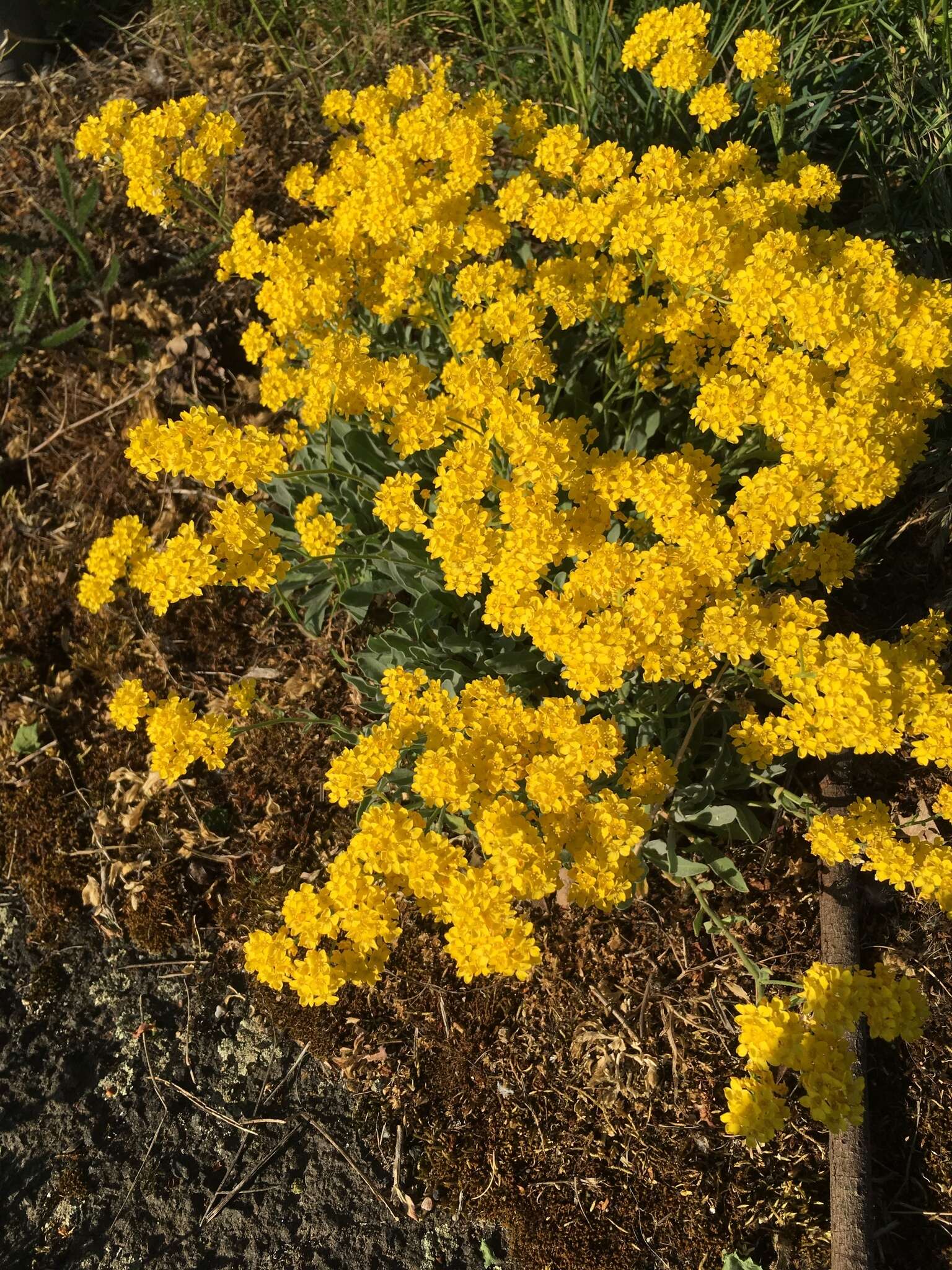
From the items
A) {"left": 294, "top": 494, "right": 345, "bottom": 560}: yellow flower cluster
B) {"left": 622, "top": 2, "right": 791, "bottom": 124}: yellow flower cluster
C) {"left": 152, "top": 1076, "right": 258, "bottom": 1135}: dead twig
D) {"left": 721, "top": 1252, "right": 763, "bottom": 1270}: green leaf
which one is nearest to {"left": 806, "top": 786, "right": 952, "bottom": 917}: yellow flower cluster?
{"left": 721, "top": 1252, "right": 763, "bottom": 1270}: green leaf

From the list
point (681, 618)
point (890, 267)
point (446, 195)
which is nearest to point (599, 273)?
point (446, 195)

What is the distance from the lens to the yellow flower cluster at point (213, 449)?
2625 millimetres

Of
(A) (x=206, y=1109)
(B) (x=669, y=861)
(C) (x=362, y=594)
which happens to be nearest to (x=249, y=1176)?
(A) (x=206, y=1109)

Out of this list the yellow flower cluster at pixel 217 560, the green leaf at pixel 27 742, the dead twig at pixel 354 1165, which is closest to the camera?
the yellow flower cluster at pixel 217 560

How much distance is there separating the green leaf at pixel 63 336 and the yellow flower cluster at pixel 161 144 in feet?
3.82

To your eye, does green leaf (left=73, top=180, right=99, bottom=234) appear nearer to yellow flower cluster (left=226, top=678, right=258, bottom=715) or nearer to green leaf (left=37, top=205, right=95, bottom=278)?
green leaf (left=37, top=205, right=95, bottom=278)

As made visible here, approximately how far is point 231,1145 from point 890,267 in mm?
3611

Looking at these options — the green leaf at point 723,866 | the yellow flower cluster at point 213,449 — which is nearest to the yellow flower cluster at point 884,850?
the green leaf at point 723,866

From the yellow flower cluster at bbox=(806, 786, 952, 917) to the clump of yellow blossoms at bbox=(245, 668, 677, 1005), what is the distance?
45 cm

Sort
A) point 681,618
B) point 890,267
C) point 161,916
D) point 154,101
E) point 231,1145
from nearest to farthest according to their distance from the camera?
1. point 681,618
2. point 890,267
3. point 231,1145
4. point 161,916
5. point 154,101

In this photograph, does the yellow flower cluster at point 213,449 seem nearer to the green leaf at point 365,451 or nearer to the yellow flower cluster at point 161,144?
the green leaf at point 365,451

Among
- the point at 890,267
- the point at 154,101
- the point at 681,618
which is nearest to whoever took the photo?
the point at 681,618

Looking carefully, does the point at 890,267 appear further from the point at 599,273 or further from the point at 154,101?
the point at 154,101

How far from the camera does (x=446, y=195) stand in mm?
2883
